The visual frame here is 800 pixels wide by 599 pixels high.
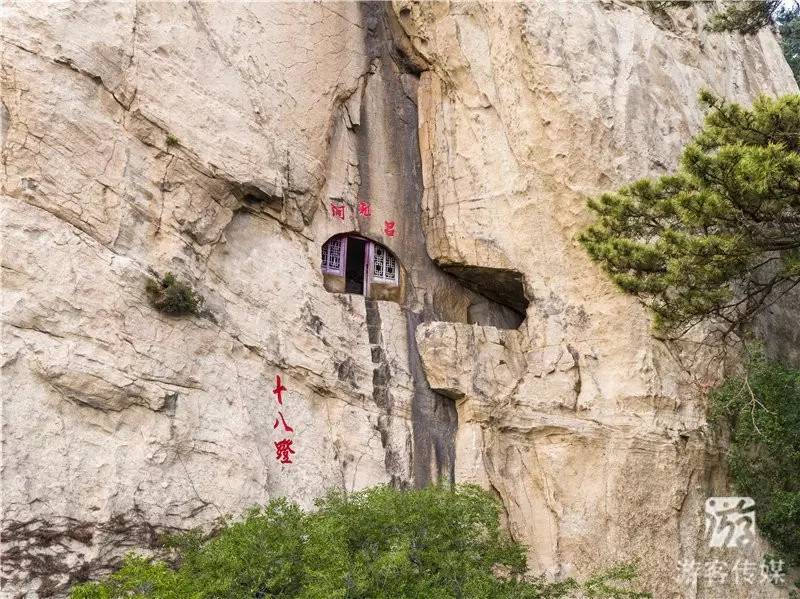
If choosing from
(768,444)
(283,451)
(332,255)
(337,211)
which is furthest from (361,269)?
(768,444)

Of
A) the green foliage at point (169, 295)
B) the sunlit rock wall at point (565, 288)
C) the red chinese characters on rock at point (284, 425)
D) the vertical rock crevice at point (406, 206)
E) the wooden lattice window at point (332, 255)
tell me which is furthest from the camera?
the wooden lattice window at point (332, 255)

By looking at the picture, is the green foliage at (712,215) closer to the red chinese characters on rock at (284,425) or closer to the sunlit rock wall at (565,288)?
the sunlit rock wall at (565,288)

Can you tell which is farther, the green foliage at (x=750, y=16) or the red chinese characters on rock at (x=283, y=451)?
the green foliage at (x=750, y=16)

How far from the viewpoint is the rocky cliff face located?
400 inches

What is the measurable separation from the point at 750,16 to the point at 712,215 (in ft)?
15.4

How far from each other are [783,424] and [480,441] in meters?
4.59

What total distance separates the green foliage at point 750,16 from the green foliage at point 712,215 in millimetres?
3170

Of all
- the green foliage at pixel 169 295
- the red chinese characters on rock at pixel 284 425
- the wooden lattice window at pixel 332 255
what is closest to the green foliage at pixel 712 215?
the wooden lattice window at pixel 332 255

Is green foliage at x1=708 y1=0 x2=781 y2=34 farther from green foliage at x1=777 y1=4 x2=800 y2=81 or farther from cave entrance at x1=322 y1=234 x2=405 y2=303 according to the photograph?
green foliage at x1=777 y1=4 x2=800 y2=81

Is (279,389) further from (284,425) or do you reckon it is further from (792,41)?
(792,41)

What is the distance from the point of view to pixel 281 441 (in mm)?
11727

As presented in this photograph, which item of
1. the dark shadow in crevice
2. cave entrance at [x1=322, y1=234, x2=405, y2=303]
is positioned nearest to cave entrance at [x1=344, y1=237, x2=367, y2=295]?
cave entrance at [x1=322, y1=234, x2=405, y2=303]

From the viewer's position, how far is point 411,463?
12.9 metres

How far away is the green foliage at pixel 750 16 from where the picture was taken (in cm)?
1208
